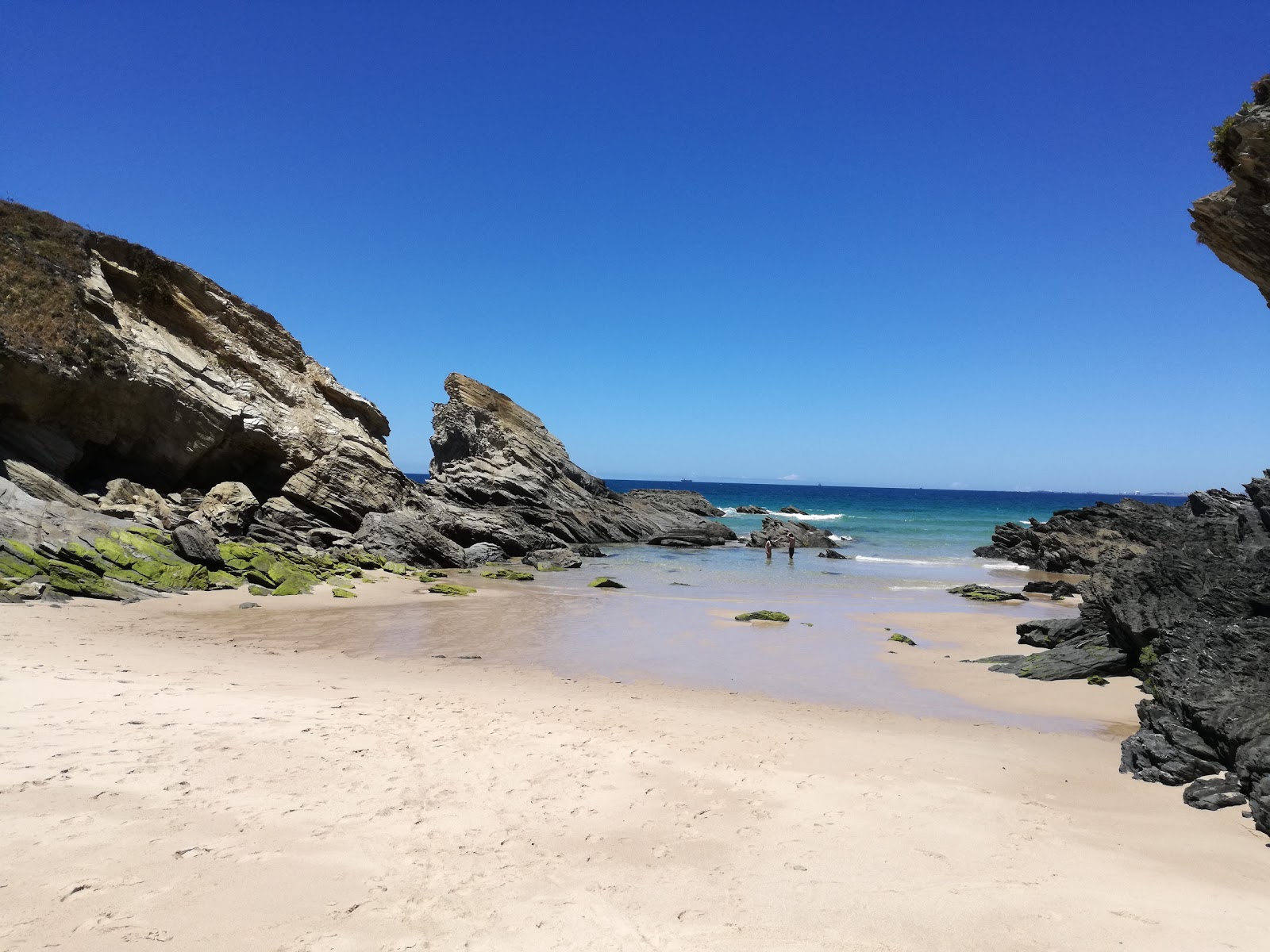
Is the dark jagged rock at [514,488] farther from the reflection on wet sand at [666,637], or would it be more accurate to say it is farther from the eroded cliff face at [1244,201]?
the eroded cliff face at [1244,201]

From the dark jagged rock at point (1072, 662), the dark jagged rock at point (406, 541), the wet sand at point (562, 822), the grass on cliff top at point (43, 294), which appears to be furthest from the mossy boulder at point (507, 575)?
the dark jagged rock at point (1072, 662)

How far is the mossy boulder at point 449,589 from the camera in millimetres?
21609

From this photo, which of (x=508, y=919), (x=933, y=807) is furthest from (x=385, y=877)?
(x=933, y=807)

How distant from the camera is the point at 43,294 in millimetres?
23750

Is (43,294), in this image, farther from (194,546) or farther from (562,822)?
(562,822)

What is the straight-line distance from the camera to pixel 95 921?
3928 millimetres

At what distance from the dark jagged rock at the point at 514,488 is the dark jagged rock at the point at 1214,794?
29.2 metres

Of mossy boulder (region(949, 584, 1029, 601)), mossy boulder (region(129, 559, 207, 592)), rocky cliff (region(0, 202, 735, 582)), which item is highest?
rocky cliff (region(0, 202, 735, 582))

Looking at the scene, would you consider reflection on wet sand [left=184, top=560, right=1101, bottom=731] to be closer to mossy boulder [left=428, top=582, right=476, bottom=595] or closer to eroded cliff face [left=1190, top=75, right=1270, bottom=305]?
mossy boulder [left=428, top=582, right=476, bottom=595]

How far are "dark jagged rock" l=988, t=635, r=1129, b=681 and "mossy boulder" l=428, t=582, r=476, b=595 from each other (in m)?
14.3

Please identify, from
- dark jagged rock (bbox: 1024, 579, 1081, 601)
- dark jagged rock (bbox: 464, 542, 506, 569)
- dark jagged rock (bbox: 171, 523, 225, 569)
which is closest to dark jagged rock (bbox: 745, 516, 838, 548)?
dark jagged rock (bbox: 1024, 579, 1081, 601)

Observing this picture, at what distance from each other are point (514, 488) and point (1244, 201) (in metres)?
33.8

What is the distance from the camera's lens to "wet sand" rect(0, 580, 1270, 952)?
4.42 metres

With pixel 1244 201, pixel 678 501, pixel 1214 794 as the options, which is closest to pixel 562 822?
pixel 1214 794
